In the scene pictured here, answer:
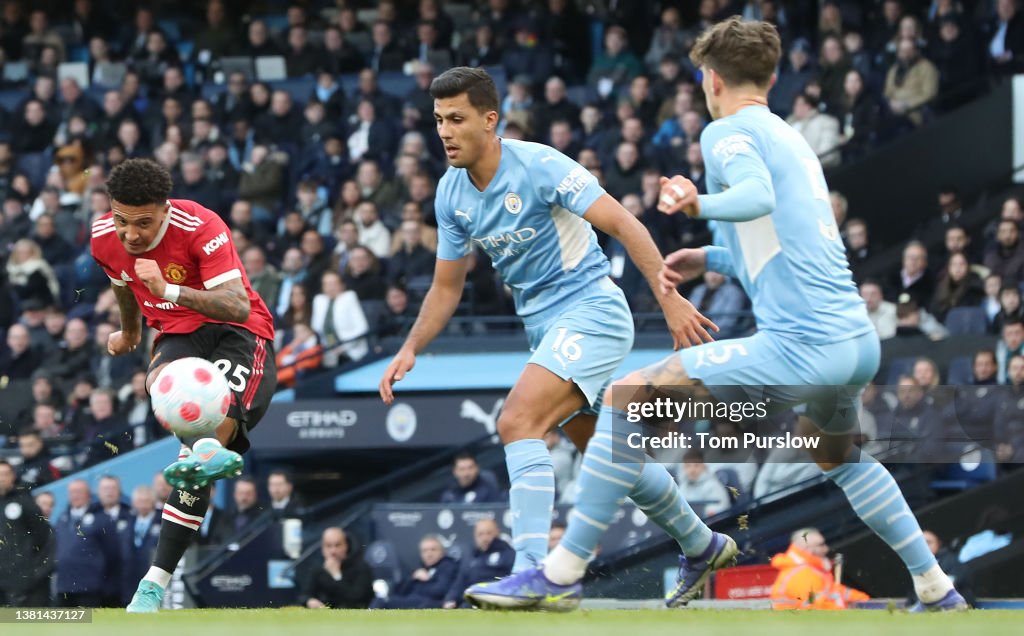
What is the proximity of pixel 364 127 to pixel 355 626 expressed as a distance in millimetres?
13266

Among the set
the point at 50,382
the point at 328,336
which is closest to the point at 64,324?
the point at 50,382

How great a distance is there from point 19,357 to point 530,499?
11.0 metres

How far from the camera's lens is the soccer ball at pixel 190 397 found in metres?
7.25

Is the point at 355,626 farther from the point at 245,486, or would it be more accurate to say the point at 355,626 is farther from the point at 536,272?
the point at 245,486

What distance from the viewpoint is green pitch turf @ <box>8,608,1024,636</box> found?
5419 millimetres

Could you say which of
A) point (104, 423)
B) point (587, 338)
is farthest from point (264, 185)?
point (587, 338)

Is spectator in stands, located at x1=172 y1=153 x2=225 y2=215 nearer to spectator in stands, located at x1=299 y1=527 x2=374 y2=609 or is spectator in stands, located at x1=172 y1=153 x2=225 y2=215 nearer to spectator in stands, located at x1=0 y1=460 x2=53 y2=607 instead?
spectator in stands, located at x1=299 y1=527 x2=374 y2=609

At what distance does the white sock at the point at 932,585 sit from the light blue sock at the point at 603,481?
131cm

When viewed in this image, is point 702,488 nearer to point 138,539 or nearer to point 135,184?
point 138,539

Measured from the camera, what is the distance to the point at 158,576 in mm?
7828

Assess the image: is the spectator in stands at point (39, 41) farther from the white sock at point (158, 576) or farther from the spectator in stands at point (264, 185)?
the white sock at point (158, 576)

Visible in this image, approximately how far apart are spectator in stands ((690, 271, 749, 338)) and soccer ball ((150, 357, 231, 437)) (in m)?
7.31

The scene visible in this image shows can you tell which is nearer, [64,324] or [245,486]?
[245,486]

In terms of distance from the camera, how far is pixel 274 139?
19.4 metres
